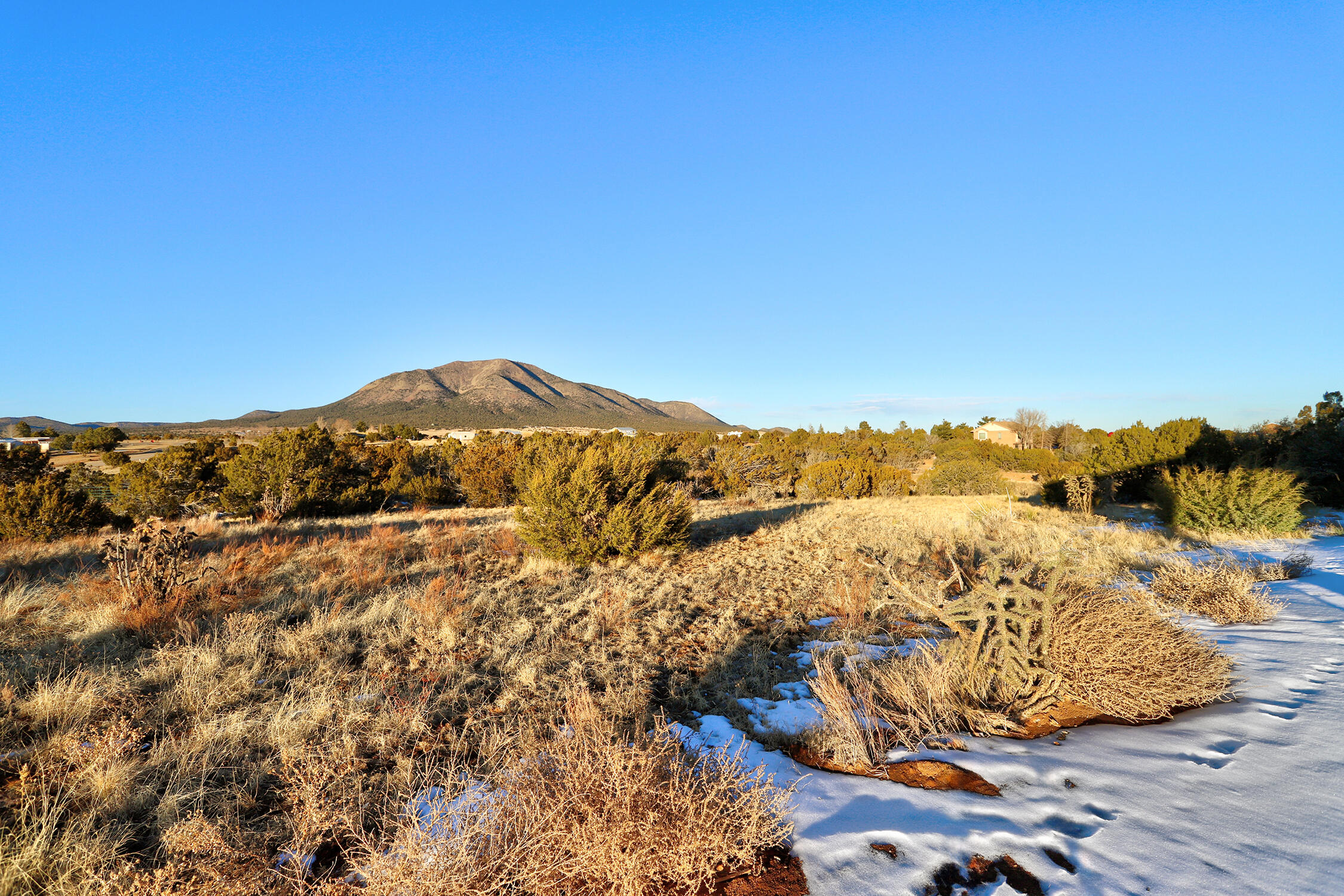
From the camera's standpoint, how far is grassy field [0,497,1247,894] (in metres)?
2.33

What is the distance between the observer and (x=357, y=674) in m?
4.31

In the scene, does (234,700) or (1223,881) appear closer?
(1223,881)

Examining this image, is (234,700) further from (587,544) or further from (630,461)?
(630,461)

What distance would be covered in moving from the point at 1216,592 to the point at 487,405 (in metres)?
83.5

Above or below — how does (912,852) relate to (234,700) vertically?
above

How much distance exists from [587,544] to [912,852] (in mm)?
6703

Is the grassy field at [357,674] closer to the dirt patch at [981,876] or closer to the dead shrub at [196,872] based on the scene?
the dead shrub at [196,872]

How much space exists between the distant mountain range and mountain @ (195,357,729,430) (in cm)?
18

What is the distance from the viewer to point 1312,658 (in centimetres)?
393

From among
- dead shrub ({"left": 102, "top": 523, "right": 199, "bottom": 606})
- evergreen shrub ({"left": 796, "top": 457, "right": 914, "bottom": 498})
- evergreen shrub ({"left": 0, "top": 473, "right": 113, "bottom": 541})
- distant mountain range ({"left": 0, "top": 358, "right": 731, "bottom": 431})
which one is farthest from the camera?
distant mountain range ({"left": 0, "top": 358, "right": 731, "bottom": 431})

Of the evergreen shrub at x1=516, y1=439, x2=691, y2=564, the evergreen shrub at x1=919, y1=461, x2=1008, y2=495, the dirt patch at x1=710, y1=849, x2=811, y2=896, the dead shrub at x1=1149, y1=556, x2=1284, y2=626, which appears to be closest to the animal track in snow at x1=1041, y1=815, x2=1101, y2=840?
the dirt patch at x1=710, y1=849, x2=811, y2=896

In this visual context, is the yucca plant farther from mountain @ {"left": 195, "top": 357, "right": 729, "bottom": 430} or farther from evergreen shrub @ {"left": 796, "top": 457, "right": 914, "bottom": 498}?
mountain @ {"left": 195, "top": 357, "right": 729, "bottom": 430}

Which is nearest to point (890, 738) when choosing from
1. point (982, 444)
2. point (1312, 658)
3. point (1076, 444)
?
point (1312, 658)

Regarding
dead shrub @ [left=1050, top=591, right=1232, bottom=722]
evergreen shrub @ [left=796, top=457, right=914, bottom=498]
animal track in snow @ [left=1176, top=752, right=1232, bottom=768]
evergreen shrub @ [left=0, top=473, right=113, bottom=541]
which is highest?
evergreen shrub @ [left=796, top=457, right=914, bottom=498]
